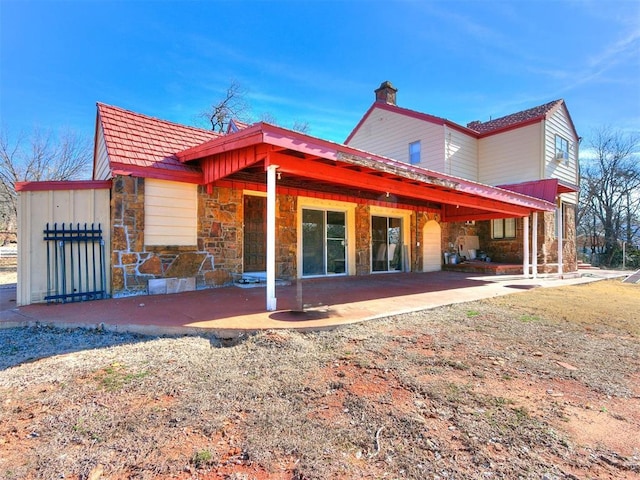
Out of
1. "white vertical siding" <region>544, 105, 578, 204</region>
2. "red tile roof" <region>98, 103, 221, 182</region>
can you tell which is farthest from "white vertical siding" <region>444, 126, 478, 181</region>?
"red tile roof" <region>98, 103, 221, 182</region>

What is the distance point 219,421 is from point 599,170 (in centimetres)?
3051

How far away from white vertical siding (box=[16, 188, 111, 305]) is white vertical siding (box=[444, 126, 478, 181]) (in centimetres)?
1208

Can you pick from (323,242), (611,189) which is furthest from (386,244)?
(611,189)

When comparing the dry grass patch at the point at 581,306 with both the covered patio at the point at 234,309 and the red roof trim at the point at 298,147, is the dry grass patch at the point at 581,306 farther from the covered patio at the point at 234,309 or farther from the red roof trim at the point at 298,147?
the red roof trim at the point at 298,147

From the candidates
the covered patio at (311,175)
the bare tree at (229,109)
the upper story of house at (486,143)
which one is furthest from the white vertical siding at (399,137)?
the bare tree at (229,109)

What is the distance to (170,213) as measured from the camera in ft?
22.2

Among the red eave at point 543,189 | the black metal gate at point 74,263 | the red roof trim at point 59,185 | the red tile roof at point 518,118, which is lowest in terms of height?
the black metal gate at point 74,263

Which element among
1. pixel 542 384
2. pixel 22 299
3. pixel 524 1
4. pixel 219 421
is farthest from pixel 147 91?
pixel 542 384

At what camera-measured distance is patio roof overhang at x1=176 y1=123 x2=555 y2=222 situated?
16.1 feet

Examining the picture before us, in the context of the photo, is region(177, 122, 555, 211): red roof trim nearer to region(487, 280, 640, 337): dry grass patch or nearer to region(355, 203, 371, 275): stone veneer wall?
region(487, 280, 640, 337): dry grass patch

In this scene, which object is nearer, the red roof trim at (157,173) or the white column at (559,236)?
the red roof trim at (157,173)

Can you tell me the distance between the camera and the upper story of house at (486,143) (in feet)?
42.8

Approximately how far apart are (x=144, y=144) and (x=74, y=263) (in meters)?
2.77

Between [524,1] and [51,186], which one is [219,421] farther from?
[524,1]
